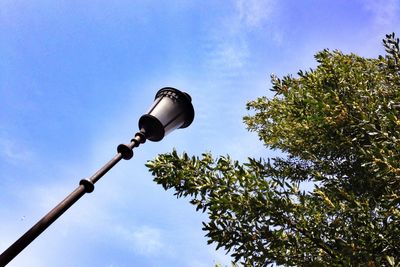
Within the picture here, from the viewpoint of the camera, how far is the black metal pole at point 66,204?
8.39 ft

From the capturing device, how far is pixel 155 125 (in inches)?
147

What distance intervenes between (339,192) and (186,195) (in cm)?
239

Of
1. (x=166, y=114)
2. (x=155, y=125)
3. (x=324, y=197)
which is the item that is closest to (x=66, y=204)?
(x=155, y=125)

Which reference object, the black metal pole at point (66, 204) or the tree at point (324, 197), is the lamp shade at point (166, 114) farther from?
the tree at point (324, 197)

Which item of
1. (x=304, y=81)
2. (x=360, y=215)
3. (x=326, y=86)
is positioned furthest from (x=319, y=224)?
(x=304, y=81)

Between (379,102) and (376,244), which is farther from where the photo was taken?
(379,102)

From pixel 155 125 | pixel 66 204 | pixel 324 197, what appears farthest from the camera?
pixel 324 197

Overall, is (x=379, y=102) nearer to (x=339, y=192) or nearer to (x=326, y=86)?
(x=326, y=86)

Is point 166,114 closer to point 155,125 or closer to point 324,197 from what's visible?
point 155,125

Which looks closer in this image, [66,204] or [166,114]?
[66,204]

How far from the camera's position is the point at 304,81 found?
7.39 m

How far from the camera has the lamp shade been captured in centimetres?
376

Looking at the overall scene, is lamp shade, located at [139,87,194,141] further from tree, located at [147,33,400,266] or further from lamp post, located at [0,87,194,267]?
tree, located at [147,33,400,266]

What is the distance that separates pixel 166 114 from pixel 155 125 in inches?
7.4
